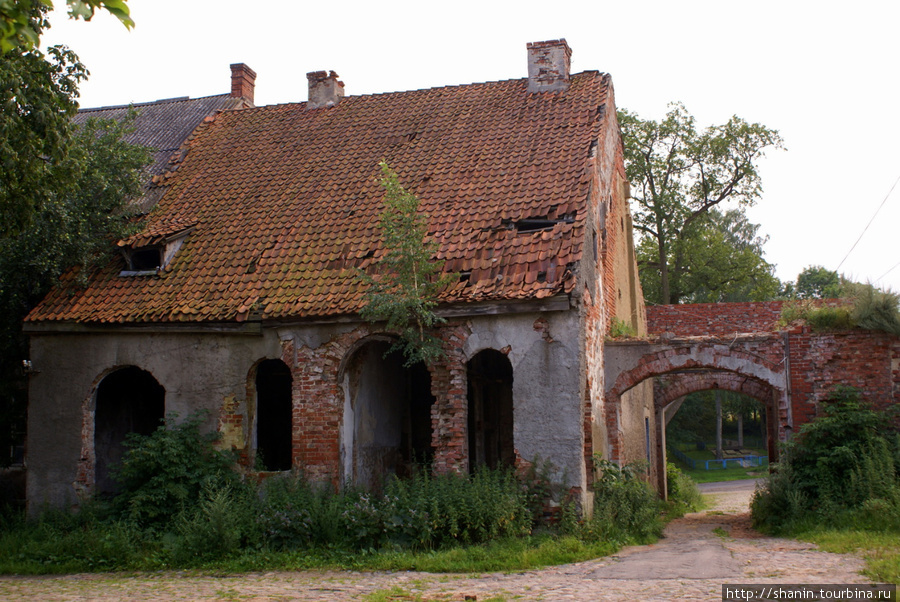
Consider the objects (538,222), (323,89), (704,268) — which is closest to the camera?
(538,222)

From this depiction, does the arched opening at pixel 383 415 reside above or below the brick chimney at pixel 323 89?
below

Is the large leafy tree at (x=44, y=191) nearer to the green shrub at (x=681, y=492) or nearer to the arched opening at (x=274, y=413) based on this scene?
the arched opening at (x=274, y=413)

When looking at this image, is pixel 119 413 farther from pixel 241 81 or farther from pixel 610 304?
pixel 241 81

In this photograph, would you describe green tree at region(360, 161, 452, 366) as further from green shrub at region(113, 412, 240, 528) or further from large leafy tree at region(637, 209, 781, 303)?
large leafy tree at region(637, 209, 781, 303)

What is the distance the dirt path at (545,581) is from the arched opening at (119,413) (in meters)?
3.73

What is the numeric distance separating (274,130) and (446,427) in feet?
29.1

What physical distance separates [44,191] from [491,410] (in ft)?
29.0

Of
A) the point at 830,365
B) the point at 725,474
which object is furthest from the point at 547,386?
the point at 725,474

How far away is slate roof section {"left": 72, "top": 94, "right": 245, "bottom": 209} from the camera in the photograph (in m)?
19.1

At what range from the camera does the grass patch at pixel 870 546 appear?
8422 mm

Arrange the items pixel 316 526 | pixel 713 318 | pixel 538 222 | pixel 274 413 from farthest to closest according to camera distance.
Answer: pixel 713 318 → pixel 274 413 → pixel 538 222 → pixel 316 526

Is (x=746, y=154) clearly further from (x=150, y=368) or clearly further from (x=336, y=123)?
(x=150, y=368)

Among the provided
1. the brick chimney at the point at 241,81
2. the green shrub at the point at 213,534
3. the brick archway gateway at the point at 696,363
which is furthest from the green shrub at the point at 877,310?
the brick chimney at the point at 241,81

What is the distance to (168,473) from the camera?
12.5 metres
